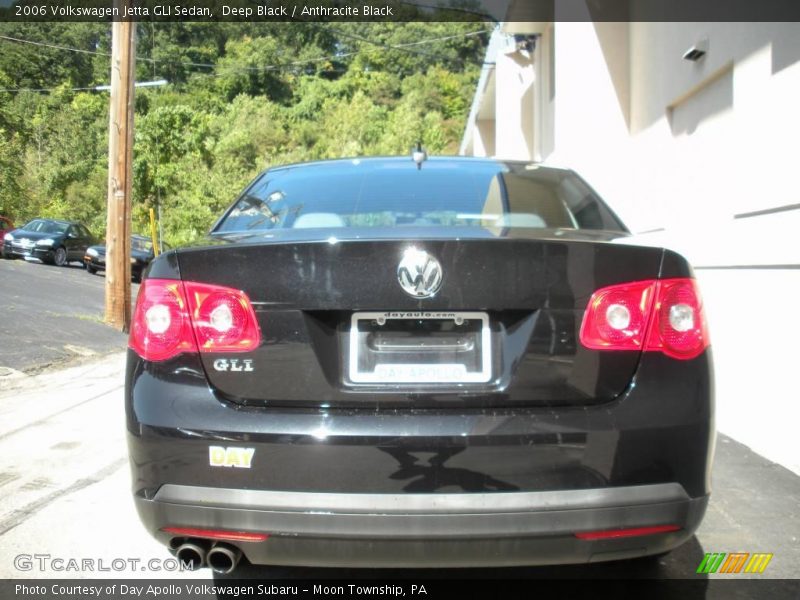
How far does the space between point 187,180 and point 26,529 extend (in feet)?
88.5

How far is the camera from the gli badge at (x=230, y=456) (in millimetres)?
2174

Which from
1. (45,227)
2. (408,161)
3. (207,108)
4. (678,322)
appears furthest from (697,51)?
(207,108)

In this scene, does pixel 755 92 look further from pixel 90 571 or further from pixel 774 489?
pixel 90 571

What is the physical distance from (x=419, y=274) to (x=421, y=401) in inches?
14.8

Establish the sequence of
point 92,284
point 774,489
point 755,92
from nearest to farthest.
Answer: point 774,489 → point 755,92 → point 92,284

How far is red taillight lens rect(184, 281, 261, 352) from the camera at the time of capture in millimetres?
2264

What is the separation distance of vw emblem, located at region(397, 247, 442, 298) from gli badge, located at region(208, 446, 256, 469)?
66 cm

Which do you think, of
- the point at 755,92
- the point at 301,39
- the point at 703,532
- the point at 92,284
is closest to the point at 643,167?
the point at 755,92

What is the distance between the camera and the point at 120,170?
37.6 feet

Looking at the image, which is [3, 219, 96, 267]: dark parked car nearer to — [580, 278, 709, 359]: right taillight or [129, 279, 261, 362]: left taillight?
[129, 279, 261, 362]: left taillight

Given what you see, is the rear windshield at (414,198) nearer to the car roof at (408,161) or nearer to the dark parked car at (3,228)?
the car roof at (408,161)

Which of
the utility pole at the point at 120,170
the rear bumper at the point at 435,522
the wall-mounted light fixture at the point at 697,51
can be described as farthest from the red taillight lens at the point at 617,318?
the utility pole at the point at 120,170

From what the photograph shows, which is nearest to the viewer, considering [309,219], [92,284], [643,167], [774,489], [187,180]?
[309,219]

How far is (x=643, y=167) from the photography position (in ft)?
31.2
